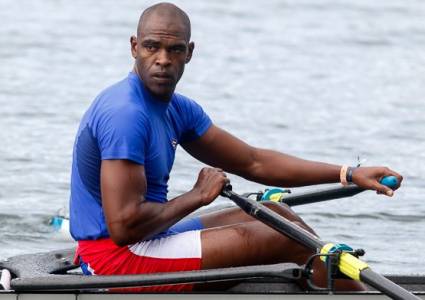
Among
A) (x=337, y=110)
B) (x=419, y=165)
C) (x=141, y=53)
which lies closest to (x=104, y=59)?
(x=337, y=110)

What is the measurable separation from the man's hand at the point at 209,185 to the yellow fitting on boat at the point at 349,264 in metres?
0.64

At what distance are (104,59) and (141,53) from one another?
46.9ft

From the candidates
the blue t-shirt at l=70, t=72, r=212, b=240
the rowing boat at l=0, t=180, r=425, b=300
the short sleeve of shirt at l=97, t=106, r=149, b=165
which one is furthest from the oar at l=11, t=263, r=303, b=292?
the short sleeve of shirt at l=97, t=106, r=149, b=165

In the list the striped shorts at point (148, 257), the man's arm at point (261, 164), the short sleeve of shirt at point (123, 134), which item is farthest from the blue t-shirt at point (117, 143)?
the man's arm at point (261, 164)

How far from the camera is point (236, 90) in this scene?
2014 cm

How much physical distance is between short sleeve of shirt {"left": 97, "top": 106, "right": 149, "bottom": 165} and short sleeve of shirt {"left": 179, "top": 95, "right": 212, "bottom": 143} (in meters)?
0.70

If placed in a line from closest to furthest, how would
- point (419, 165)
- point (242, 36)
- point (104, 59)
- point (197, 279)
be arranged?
1. point (197, 279)
2. point (419, 165)
3. point (104, 59)
4. point (242, 36)

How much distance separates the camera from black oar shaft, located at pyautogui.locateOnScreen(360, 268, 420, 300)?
7570 mm

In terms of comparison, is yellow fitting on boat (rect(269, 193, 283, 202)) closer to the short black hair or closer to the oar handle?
the oar handle

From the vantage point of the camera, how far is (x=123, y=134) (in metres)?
7.73

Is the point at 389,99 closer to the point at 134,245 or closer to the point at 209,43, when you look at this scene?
the point at 209,43

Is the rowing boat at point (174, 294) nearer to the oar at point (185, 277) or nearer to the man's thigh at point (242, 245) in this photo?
the oar at point (185, 277)

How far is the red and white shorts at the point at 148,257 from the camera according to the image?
26.3ft

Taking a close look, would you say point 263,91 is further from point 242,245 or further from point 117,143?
point 117,143
